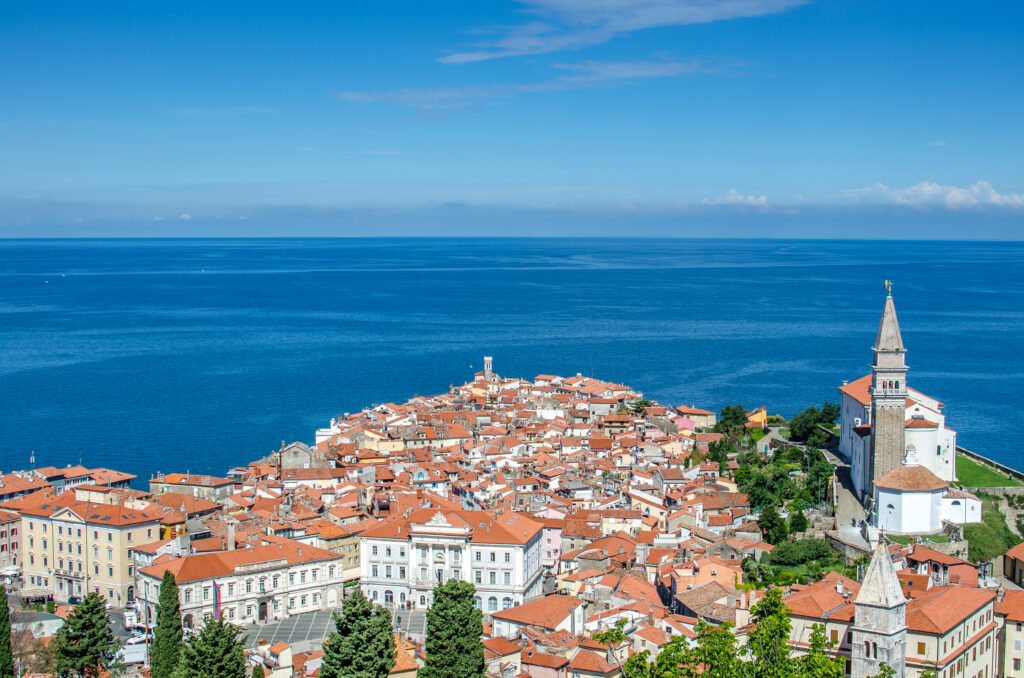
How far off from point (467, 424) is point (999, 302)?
108160 millimetres

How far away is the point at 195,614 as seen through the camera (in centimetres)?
3300

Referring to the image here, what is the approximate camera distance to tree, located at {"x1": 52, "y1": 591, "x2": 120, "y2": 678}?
25094 millimetres

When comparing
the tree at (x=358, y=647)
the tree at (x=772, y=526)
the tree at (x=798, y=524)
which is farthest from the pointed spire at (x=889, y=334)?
the tree at (x=358, y=647)

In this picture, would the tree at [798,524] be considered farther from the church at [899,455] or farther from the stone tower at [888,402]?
the stone tower at [888,402]

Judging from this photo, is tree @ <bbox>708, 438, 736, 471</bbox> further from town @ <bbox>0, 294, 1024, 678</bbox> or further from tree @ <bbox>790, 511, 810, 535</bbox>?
tree @ <bbox>790, 511, 810, 535</bbox>

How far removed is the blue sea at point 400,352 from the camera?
6594 centimetres

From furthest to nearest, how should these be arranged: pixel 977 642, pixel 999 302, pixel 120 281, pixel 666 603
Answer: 1. pixel 120 281
2. pixel 999 302
3. pixel 666 603
4. pixel 977 642

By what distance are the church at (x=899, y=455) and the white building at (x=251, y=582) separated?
19270mm

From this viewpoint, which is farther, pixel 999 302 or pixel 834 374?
pixel 999 302

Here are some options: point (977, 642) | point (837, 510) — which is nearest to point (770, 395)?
point (837, 510)

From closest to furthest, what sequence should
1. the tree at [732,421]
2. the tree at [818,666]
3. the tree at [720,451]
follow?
the tree at [818,666]
the tree at [720,451]
the tree at [732,421]

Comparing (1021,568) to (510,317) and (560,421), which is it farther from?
(510,317)

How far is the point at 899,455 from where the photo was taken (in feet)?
123

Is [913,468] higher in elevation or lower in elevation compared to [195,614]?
higher
